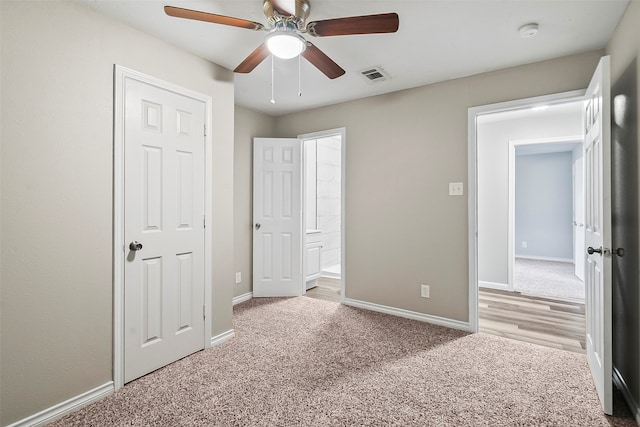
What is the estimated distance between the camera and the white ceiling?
195cm

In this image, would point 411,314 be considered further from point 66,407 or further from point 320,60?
point 66,407

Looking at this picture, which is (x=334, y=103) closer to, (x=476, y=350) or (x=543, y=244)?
(x=476, y=350)

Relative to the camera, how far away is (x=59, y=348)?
5.92 ft

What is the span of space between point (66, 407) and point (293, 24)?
255cm

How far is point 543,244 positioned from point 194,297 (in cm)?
748

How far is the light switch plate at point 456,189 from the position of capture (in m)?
3.06

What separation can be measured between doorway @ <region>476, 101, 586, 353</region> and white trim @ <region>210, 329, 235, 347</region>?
237 centimetres

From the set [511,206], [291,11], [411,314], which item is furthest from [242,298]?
[511,206]

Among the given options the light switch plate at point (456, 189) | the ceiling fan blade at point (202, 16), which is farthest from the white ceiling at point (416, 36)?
the light switch plate at point (456, 189)

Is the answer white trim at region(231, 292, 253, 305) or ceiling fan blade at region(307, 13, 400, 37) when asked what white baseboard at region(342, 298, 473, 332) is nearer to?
white trim at region(231, 292, 253, 305)

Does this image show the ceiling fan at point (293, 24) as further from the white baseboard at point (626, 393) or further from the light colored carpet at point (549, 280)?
the light colored carpet at point (549, 280)

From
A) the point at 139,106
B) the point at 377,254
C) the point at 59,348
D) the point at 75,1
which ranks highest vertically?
the point at 75,1

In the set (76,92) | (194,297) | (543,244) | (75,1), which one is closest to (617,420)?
(194,297)

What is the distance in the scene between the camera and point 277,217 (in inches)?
163
